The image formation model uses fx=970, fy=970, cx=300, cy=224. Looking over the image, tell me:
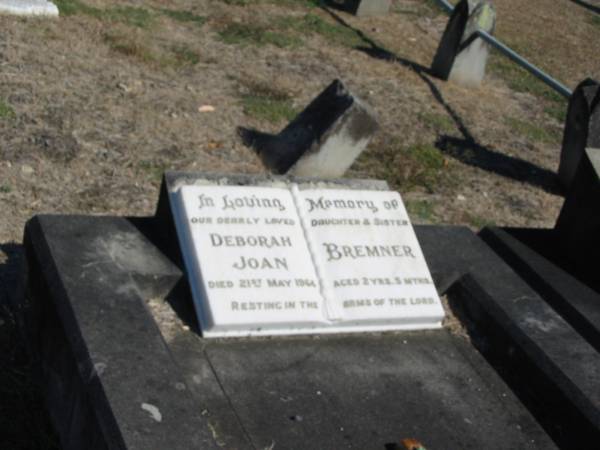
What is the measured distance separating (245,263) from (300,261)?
0.25 m

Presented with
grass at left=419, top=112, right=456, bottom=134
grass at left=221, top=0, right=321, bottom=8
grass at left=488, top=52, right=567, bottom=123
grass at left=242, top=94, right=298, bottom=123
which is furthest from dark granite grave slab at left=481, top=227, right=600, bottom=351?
grass at left=221, top=0, right=321, bottom=8

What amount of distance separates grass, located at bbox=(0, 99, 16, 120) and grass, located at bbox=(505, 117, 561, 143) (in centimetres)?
415

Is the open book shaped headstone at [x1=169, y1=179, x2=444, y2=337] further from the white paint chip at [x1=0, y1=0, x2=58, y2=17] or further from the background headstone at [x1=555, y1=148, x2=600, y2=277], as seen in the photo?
the white paint chip at [x1=0, y1=0, x2=58, y2=17]

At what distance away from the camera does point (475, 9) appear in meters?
8.87

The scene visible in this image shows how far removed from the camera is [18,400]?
12.4ft

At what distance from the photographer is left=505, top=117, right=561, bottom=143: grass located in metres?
8.14

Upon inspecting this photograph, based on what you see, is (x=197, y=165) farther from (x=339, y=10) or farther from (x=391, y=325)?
(x=339, y=10)

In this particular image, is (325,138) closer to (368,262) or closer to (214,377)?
(368,262)

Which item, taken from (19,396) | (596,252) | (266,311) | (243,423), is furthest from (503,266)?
(19,396)

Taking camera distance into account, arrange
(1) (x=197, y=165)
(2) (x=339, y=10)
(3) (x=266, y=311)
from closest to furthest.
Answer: (3) (x=266, y=311) → (1) (x=197, y=165) → (2) (x=339, y=10)

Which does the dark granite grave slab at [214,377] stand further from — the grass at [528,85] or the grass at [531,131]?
the grass at [528,85]

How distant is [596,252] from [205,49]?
15.3ft

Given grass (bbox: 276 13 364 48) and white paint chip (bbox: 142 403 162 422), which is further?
grass (bbox: 276 13 364 48)

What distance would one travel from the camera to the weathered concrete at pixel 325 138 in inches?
247
